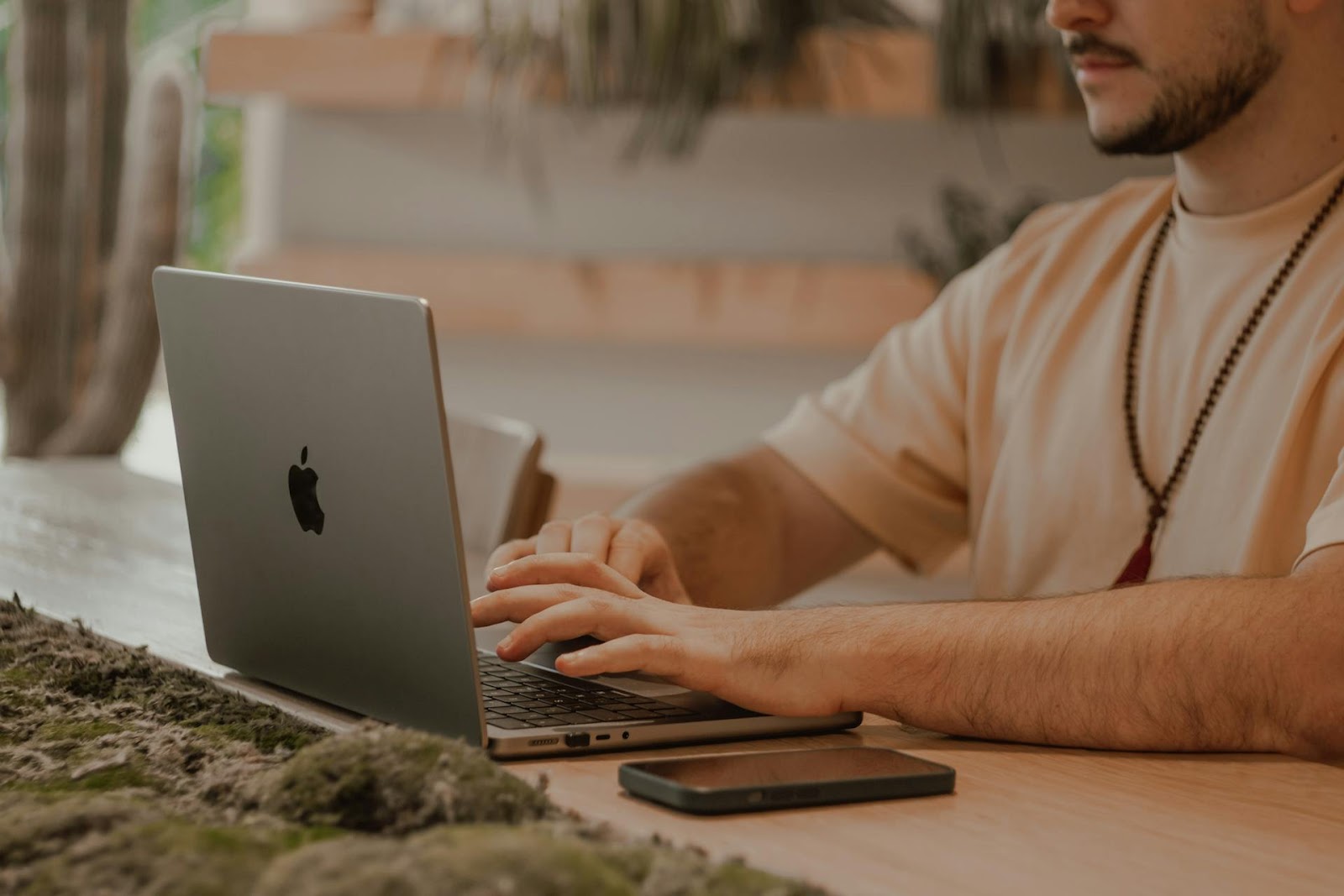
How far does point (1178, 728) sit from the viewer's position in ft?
3.04

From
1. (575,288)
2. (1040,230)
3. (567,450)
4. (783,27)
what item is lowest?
(567,450)

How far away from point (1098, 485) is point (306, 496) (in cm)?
81

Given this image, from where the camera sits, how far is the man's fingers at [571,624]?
3.12ft

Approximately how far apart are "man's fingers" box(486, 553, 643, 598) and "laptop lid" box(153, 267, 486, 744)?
6.3 inches

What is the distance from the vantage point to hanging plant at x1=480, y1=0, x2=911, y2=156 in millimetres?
2820

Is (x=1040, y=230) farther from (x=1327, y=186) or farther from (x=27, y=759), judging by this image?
(x=27, y=759)

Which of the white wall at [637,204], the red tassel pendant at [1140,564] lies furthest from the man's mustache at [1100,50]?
the white wall at [637,204]

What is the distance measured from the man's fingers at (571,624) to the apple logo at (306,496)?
0.14 metres

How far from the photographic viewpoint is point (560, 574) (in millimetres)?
1048

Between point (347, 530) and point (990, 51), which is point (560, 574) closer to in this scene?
point (347, 530)

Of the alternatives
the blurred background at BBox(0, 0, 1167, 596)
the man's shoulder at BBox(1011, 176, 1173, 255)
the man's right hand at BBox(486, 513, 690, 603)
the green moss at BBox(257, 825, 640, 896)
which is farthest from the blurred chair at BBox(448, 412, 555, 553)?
the blurred background at BBox(0, 0, 1167, 596)

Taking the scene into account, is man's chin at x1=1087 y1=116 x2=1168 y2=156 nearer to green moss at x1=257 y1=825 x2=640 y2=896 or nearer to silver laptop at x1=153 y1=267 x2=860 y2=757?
silver laptop at x1=153 y1=267 x2=860 y2=757

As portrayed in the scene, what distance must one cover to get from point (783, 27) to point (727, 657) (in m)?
2.18

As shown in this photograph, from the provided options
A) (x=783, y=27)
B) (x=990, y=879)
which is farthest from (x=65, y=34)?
(x=990, y=879)
